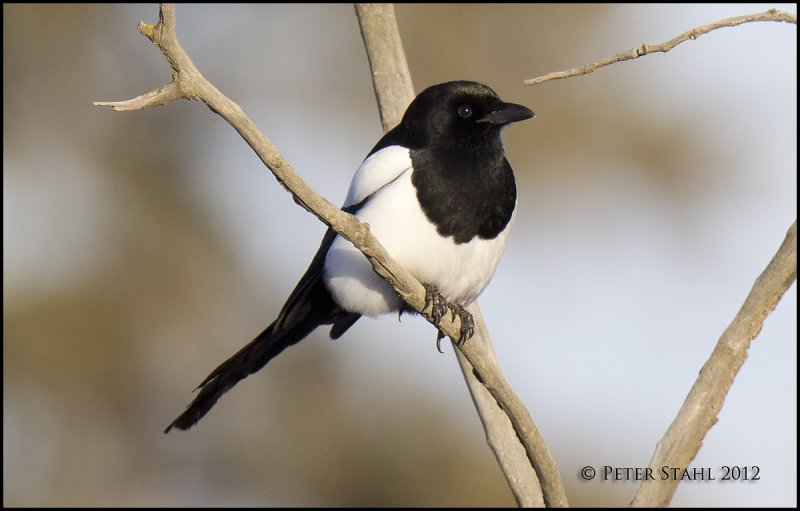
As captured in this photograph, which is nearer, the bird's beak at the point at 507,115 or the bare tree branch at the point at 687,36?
the bare tree branch at the point at 687,36

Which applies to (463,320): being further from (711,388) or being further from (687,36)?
(687,36)

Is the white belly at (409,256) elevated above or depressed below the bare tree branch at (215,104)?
below

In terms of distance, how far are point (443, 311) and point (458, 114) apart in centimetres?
82

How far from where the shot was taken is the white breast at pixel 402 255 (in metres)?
3.59

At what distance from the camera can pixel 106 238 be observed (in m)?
8.01

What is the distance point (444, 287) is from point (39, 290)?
509cm

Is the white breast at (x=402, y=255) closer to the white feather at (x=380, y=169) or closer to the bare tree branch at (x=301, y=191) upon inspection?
the white feather at (x=380, y=169)

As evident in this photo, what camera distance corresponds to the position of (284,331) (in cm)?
400

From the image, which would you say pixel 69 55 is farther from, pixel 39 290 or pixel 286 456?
pixel 286 456

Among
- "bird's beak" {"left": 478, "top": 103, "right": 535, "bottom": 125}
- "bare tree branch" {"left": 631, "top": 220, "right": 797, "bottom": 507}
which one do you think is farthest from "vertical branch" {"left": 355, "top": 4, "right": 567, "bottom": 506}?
"bird's beak" {"left": 478, "top": 103, "right": 535, "bottom": 125}

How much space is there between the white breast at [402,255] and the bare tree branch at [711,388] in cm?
113

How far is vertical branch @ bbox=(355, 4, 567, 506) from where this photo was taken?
2877 millimetres

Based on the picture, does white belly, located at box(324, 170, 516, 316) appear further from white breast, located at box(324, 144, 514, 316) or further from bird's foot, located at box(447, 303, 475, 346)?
bird's foot, located at box(447, 303, 475, 346)

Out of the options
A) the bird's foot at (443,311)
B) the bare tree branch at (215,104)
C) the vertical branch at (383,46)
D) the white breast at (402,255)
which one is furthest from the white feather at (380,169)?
the bare tree branch at (215,104)
